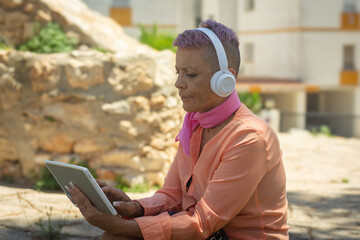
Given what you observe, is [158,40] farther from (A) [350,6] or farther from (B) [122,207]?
(A) [350,6]

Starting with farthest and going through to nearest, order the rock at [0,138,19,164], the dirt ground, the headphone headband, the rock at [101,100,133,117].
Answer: the rock at [0,138,19,164]
the rock at [101,100,133,117]
the dirt ground
the headphone headband

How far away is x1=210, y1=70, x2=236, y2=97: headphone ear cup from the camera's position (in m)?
2.51

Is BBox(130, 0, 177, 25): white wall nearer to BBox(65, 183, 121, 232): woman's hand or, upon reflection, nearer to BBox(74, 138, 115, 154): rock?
BBox(74, 138, 115, 154): rock

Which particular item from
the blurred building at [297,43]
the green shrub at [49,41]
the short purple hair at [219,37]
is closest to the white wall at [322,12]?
the blurred building at [297,43]

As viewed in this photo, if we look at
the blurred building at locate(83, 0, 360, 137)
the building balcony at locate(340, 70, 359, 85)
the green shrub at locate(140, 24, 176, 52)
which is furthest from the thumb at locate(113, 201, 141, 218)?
the building balcony at locate(340, 70, 359, 85)

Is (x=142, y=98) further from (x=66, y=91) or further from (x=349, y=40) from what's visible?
(x=349, y=40)

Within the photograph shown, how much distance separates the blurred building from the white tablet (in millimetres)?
20645

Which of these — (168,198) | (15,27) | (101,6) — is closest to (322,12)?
(101,6)

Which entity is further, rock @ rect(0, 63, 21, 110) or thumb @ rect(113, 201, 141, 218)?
rock @ rect(0, 63, 21, 110)

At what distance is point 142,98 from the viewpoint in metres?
5.53

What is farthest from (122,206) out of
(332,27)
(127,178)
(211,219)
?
(332,27)

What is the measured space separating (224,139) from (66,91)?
323 centimetres

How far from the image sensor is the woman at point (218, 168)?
2.46 m

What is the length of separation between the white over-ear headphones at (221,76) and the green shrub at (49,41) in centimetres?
381
